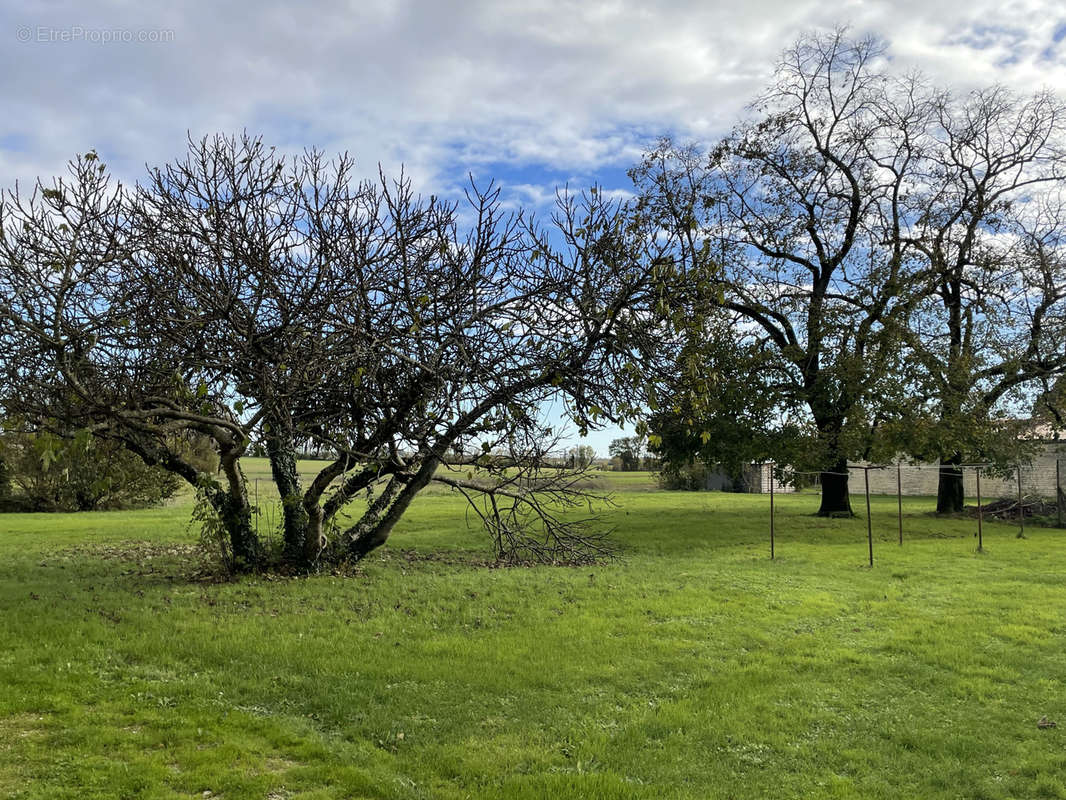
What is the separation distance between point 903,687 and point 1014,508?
23.6 m

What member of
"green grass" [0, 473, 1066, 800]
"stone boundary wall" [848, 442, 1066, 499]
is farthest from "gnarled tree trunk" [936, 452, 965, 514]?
"green grass" [0, 473, 1066, 800]

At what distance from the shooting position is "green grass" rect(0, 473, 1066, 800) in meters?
4.80

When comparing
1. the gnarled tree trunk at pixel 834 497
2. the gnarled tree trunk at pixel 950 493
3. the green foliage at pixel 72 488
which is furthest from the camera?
the gnarled tree trunk at pixel 950 493

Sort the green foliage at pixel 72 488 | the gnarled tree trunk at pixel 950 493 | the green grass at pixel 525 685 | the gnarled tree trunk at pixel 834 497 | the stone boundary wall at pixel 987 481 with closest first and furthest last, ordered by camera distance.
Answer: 1. the green grass at pixel 525 685
2. the gnarled tree trunk at pixel 834 497
3. the green foliage at pixel 72 488
4. the gnarled tree trunk at pixel 950 493
5. the stone boundary wall at pixel 987 481

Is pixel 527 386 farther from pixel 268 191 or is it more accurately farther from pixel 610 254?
pixel 268 191

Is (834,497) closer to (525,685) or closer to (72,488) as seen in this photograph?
(525,685)

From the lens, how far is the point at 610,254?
7164 mm

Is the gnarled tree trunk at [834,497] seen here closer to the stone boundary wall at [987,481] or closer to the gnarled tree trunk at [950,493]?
the stone boundary wall at [987,481]

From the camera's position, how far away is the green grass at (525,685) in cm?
480

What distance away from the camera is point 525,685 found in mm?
6512

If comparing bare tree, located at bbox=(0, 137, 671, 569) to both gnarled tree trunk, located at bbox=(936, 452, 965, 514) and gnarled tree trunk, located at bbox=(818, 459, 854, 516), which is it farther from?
Result: gnarled tree trunk, located at bbox=(936, 452, 965, 514)

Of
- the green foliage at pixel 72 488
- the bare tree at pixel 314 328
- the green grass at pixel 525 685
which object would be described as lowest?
the green grass at pixel 525 685

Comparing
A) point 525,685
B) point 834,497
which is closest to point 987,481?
point 834,497

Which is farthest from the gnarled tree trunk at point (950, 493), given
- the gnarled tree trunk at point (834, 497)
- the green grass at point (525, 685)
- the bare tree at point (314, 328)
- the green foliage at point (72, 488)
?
the green foliage at point (72, 488)
